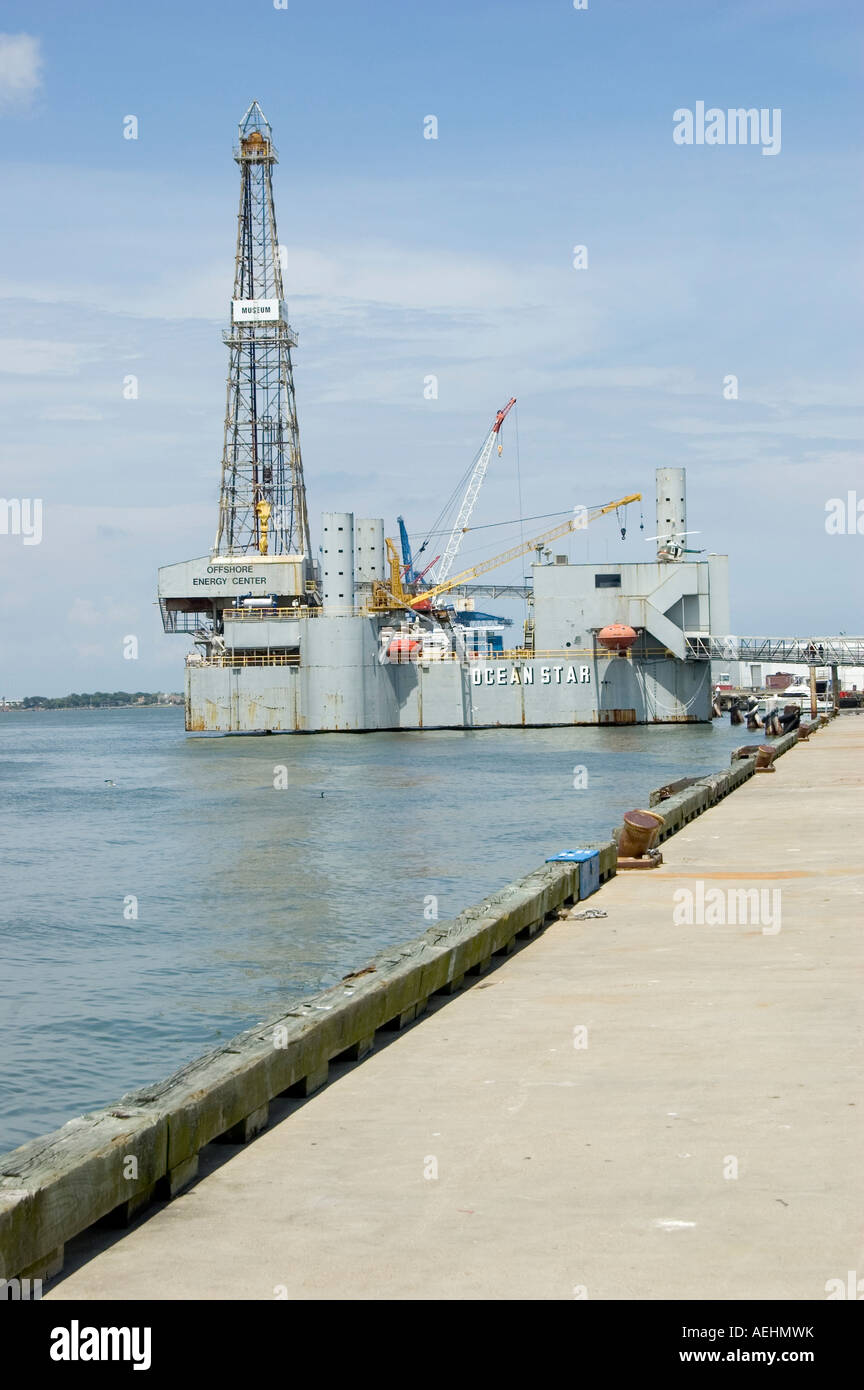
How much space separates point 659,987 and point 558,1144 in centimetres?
455

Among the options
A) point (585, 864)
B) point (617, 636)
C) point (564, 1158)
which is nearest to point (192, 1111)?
point (564, 1158)

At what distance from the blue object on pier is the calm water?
3.03 meters

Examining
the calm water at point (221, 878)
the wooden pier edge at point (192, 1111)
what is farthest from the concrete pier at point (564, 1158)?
the calm water at point (221, 878)

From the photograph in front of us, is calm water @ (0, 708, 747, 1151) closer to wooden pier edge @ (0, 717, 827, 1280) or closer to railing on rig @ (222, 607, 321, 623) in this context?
wooden pier edge @ (0, 717, 827, 1280)

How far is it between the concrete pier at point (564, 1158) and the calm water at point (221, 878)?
401cm

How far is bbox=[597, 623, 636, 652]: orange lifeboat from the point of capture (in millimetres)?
92312

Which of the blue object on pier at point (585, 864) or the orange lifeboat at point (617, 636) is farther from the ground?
the orange lifeboat at point (617, 636)

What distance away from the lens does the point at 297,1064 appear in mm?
9484

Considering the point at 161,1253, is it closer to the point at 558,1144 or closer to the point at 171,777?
the point at 558,1144

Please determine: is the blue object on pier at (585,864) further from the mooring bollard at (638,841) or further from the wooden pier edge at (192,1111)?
the wooden pier edge at (192,1111)

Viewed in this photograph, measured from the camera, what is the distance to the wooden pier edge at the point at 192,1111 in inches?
263

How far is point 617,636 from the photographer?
92.3 metres

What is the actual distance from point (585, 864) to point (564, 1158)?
1037cm

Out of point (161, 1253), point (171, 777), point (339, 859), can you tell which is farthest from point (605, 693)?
point (161, 1253)
